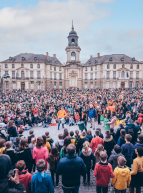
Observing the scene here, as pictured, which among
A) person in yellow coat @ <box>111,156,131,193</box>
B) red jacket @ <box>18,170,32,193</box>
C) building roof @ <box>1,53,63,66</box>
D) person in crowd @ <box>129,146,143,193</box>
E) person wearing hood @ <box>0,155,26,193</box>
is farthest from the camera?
building roof @ <box>1,53,63,66</box>

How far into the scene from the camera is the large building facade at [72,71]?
4484 centimetres

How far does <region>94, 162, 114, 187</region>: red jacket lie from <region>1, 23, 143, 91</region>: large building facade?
41664 millimetres

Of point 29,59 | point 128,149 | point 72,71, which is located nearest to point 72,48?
point 72,71

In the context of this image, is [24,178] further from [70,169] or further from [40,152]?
[40,152]

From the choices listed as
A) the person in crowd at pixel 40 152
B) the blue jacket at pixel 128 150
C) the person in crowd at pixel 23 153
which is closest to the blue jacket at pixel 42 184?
the person in crowd at pixel 23 153

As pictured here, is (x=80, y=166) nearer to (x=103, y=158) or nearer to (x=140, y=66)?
(x=103, y=158)

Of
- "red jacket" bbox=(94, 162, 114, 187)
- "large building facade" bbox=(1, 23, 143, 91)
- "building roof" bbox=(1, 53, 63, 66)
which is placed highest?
"building roof" bbox=(1, 53, 63, 66)

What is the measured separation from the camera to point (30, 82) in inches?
1793

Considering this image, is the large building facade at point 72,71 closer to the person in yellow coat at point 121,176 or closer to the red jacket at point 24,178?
the red jacket at point 24,178

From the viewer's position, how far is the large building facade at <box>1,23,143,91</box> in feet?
147

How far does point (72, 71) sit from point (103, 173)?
4573cm

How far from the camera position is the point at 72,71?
4794 centimetres

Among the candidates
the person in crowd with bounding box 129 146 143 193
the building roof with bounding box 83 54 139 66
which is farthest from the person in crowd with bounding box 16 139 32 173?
the building roof with bounding box 83 54 139 66

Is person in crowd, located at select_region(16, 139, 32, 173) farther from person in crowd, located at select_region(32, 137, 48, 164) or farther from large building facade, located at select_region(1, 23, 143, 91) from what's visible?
large building facade, located at select_region(1, 23, 143, 91)
